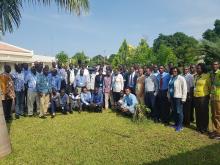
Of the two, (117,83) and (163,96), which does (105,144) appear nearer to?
(163,96)

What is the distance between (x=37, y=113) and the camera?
549 inches

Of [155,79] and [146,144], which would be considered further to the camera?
[155,79]

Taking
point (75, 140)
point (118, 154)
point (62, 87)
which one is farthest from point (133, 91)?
point (118, 154)

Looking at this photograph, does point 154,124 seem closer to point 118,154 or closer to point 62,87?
point 118,154

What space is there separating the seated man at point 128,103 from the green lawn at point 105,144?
82 cm

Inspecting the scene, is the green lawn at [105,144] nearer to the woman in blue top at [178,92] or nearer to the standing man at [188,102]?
the woman in blue top at [178,92]

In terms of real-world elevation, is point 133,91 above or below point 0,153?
above

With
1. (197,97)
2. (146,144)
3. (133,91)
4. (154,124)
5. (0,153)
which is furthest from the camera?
(133,91)

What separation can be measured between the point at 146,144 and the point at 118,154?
1.15 metres

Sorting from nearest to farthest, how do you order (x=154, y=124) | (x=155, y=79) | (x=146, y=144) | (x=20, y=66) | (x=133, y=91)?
1. (x=146, y=144)
2. (x=154, y=124)
3. (x=155, y=79)
4. (x=20, y=66)
5. (x=133, y=91)

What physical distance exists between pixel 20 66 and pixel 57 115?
240 centimetres

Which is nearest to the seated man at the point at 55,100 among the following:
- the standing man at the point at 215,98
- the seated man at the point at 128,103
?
the seated man at the point at 128,103

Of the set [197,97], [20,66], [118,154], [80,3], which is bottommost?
[118,154]

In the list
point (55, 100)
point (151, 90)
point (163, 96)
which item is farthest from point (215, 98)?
point (55, 100)
